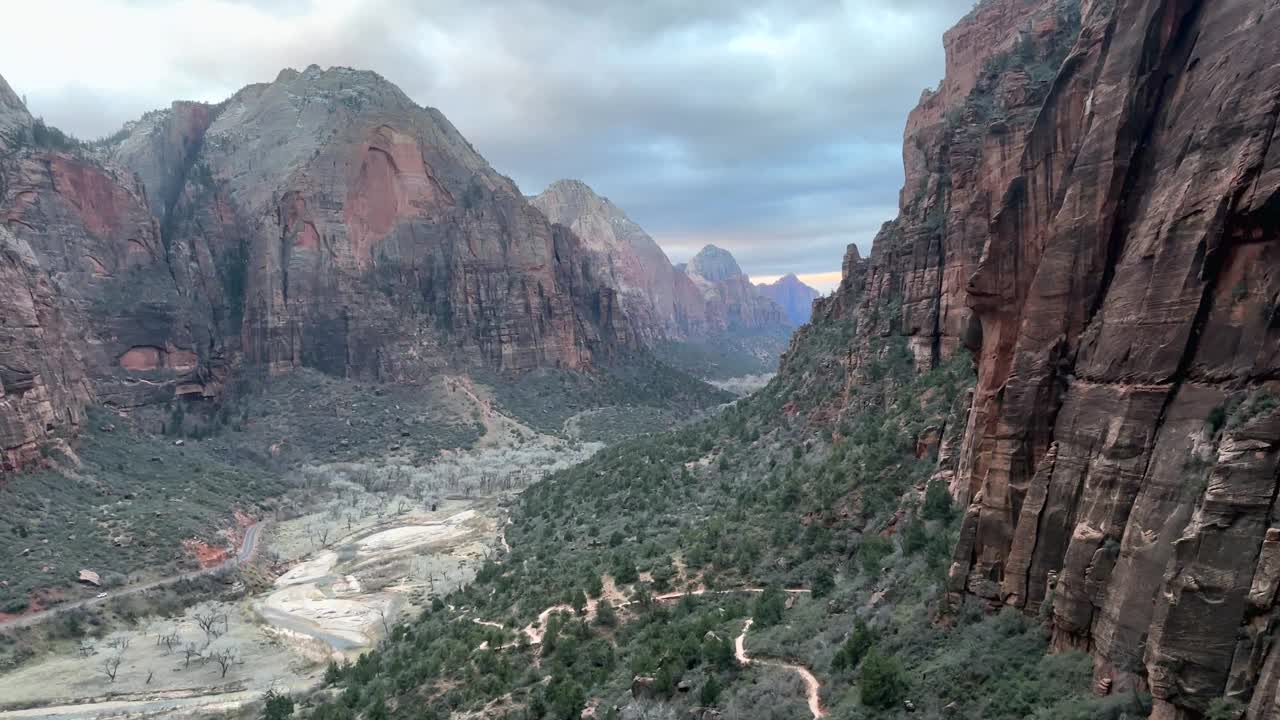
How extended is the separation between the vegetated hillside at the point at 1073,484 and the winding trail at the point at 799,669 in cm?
31

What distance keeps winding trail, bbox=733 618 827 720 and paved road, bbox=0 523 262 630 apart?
4091 centimetres

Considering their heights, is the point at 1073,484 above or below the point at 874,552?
above

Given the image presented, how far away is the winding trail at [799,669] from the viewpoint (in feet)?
61.3

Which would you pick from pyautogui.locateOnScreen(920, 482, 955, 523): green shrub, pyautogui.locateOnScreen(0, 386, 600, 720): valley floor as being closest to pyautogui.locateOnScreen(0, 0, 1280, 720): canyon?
pyautogui.locateOnScreen(920, 482, 955, 523): green shrub

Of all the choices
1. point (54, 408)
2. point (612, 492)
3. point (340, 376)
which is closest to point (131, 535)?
point (54, 408)

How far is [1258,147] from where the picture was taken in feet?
40.0

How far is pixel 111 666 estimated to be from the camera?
1597 inches

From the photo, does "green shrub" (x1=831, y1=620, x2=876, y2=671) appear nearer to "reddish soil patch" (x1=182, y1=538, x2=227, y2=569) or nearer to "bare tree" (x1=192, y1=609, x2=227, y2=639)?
"bare tree" (x1=192, y1=609, x2=227, y2=639)

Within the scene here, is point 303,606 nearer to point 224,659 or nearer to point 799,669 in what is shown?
point 224,659

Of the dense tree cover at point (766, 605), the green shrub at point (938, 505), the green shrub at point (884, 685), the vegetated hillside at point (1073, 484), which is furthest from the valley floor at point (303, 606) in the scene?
the green shrub at point (884, 685)

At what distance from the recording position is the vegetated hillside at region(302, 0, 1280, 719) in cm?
1170

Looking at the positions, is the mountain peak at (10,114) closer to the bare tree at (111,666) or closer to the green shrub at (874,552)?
the bare tree at (111,666)

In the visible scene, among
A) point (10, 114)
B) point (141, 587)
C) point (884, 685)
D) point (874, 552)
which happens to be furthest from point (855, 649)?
point (10, 114)

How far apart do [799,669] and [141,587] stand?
4662 cm
